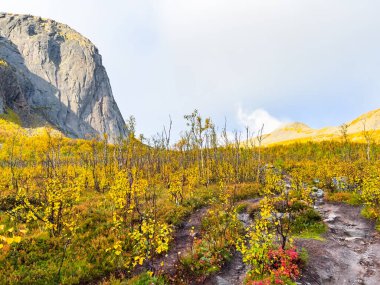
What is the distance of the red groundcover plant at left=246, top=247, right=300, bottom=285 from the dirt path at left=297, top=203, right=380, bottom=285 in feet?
1.77

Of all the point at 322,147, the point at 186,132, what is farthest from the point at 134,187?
the point at 322,147

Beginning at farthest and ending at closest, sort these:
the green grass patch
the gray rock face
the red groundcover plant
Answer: the gray rock face
the green grass patch
the red groundcover plant

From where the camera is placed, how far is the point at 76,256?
12.7m

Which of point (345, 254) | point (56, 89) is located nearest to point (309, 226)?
point (345, 254)

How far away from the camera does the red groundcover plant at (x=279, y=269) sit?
31.8 feet

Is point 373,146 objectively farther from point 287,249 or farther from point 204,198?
point 287,249

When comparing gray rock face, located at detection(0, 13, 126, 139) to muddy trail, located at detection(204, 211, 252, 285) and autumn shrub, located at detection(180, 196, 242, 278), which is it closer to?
autumn shrub, located at detection(180, 196, 242, 278)

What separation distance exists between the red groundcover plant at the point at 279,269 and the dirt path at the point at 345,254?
1.77ft

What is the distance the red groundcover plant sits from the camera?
31.8 feet

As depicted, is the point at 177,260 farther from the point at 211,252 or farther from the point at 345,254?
the point at 345,254

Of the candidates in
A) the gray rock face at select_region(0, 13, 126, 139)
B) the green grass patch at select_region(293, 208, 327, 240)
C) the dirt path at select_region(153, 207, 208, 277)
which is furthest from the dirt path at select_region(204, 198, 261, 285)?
the gray rock face at select_region(0, 13, 126, 139)

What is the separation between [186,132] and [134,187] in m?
35.7

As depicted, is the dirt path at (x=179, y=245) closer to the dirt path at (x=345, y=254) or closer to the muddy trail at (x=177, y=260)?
the muddy trail at (x=177, y=260)

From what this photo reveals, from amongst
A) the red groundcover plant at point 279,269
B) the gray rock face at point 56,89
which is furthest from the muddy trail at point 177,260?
the gray rock face at point 56,89
